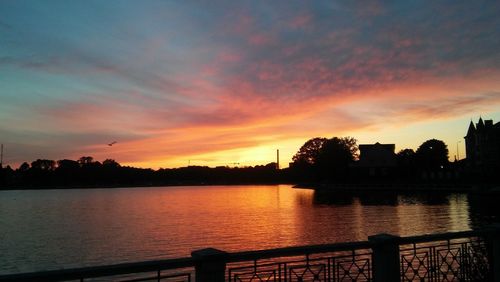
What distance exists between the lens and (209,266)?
5.60m

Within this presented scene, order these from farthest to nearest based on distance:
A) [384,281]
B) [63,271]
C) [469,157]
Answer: [469,157] → [384,281] → [63,271]

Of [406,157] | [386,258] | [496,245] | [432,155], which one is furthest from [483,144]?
[386,258]

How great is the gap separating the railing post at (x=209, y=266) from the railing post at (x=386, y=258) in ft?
9.74

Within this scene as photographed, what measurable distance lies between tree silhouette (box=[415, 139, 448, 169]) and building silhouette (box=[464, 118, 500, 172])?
276 inches

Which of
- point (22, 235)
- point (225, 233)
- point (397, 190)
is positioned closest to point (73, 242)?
point (22, 235)

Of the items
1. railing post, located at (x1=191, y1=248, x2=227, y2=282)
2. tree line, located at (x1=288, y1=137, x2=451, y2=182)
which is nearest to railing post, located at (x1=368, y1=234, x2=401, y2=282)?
railing post, located at (x1=191, y1=248, x2=227, y2=282)

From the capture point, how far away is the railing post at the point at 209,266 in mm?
5574

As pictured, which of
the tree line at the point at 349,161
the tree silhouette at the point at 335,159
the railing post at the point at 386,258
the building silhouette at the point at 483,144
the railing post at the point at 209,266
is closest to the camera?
the railing post at the point at 209,266

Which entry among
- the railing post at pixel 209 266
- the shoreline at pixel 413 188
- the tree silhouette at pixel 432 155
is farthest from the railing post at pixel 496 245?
the tree silhouette at pixel 432 155

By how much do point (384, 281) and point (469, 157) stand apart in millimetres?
A: 135859

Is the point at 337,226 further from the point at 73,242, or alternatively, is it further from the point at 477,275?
the point at 477,275

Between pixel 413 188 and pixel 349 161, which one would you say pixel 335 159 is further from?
pixel 413 188

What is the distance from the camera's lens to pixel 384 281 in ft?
23.9

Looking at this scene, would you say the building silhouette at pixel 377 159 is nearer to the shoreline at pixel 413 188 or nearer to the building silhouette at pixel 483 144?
the shoreline at pixel 413 188
